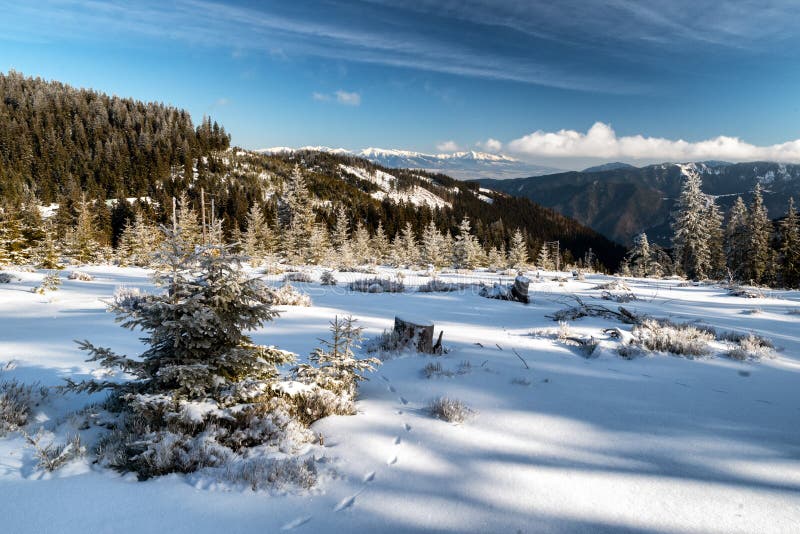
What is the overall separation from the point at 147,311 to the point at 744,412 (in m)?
6.35

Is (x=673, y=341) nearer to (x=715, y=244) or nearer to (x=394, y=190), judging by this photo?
(x=715, y=244)

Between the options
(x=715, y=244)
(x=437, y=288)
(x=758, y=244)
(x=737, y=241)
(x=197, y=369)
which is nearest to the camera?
(x=197, y=369)

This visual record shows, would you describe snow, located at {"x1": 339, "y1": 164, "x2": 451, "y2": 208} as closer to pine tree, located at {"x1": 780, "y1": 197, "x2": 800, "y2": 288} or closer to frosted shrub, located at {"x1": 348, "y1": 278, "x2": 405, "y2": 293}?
pine tree, located at {"x1": 780, "y1": 197, "x2": 800, "y2": 288}

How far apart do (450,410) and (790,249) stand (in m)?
50.9

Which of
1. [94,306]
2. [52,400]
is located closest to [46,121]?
[94,306]

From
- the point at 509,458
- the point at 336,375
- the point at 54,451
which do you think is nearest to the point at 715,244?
the point at 509,458

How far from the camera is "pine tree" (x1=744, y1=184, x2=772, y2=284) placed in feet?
123

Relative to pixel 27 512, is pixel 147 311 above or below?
above

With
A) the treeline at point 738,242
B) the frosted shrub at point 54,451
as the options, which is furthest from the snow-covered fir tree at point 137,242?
the treeline at point 738,242

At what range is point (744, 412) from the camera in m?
4.02

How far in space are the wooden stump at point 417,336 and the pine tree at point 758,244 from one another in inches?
1843

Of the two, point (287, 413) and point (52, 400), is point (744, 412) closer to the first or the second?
point (287, 413)

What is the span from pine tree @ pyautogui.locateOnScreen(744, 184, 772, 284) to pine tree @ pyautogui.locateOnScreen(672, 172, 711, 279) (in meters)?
3.53

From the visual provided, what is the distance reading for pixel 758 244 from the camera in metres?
37.6
